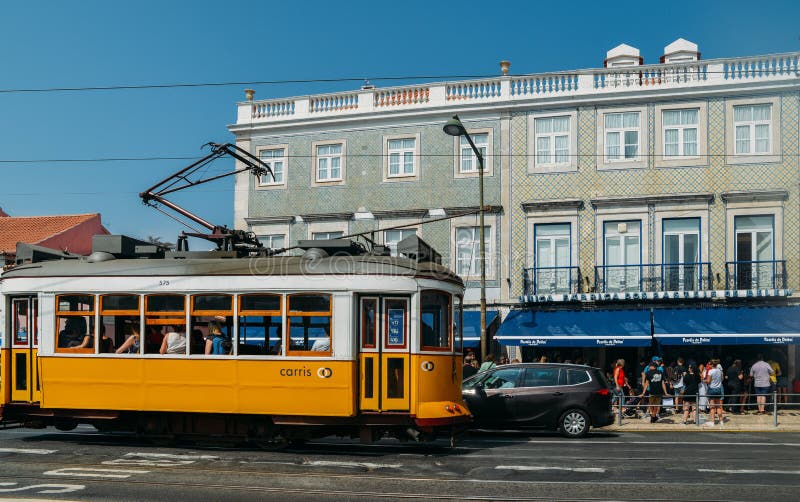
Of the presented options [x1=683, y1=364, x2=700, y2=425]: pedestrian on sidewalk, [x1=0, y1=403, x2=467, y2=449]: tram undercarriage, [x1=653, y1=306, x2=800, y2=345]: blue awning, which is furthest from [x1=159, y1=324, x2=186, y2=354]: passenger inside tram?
[x1=653, y1=306, x2=800, y2=345]: blue awning

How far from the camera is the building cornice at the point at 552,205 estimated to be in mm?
28344

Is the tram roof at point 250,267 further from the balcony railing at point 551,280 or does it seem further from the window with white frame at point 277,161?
the window with white frame at point 277,161

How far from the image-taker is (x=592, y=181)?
93.0 feet

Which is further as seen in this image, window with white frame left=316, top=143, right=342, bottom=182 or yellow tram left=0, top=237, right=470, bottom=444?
window with white frame left=316, top=143, right=342, bottom=182

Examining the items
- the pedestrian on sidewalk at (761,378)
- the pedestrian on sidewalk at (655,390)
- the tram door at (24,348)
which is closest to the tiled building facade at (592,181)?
the pedestrian on sidewalk at (761,378)

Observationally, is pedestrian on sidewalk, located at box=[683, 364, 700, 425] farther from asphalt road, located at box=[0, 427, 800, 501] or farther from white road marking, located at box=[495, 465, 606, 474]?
white road marking, located at box=[495, 465, 606, 474]

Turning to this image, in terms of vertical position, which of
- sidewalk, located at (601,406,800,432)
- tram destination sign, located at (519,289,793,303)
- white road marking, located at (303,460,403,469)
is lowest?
sidewalk, located at (601,406,800,432)

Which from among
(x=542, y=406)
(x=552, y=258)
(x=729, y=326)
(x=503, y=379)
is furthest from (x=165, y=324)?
(x=729, y=326)

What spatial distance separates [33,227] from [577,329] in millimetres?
28715

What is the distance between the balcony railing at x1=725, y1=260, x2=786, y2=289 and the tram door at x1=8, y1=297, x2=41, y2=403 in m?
19.2

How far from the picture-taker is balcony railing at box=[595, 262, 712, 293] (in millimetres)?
27047

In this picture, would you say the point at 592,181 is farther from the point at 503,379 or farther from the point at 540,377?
the point at 503,379

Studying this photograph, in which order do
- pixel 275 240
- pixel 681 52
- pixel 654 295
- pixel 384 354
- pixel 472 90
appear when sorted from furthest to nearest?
pixel 275 240 < pixel 681 52 < pixel 472 90 < pixel 654 295 < pixel 384 354

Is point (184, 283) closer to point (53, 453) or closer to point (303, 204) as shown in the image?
point (53, 453)
